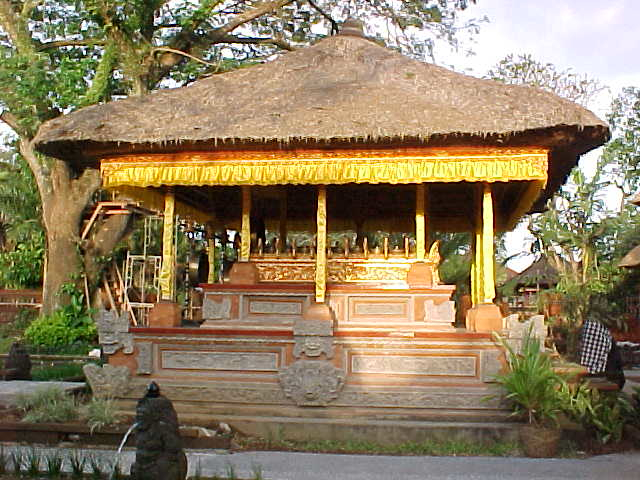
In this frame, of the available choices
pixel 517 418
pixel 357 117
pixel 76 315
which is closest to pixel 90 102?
pixel 76 315

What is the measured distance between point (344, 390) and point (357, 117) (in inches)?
155

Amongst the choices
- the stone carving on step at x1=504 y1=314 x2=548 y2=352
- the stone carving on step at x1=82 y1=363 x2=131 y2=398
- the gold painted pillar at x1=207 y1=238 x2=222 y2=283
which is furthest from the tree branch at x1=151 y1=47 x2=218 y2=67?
the stone carving on step at x1=504 y1=314 x2=548 y2=352

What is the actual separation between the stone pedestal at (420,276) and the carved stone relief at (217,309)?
290 cm

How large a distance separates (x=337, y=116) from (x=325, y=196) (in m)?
1.34

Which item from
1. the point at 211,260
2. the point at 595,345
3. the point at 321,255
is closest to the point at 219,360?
the point at 321,255

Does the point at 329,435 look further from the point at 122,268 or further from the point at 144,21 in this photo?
the point at 122,268

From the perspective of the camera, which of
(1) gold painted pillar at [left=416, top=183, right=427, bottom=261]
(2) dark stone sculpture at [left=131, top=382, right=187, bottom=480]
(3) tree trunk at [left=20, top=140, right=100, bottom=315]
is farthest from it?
(3) tree trunk at [left=20, top=140, right=100, bottom=315]

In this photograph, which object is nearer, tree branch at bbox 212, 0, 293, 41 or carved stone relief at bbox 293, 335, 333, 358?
carved stone relief at bbox 293, 335, 333, 358

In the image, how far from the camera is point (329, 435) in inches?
369

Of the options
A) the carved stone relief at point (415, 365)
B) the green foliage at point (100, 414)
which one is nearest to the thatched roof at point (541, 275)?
the carved stone relief at point (415, 365)

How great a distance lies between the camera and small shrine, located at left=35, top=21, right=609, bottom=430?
9.86 m

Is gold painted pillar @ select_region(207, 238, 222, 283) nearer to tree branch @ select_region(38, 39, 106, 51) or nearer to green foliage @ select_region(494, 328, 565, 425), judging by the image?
green foliage @ select_region(494, 328, 565, 425)

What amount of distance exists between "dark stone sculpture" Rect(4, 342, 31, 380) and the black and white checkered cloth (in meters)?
11.2

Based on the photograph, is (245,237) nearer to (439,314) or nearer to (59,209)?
(439,314)
